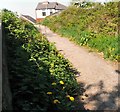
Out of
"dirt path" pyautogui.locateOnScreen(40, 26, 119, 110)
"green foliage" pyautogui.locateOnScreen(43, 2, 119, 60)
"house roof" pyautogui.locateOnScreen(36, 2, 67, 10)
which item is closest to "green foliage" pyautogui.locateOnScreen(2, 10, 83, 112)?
"dirt path" pyautogui.locateOnScreen(40, 26, 119, 110)

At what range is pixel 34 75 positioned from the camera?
245 inches

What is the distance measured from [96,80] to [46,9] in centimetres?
6200

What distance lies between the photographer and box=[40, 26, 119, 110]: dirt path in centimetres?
707

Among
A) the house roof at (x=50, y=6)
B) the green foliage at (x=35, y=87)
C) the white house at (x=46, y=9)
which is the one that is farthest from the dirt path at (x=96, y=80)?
the house roof at (x=50, y=6)

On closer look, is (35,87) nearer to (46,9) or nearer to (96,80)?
(96,80)

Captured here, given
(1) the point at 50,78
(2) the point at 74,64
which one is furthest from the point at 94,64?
(1) the point at 50,78

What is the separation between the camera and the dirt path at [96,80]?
707 cm

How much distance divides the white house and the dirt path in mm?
56360

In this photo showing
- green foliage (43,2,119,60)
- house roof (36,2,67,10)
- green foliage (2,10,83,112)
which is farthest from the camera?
house roof (36,2,67,10)

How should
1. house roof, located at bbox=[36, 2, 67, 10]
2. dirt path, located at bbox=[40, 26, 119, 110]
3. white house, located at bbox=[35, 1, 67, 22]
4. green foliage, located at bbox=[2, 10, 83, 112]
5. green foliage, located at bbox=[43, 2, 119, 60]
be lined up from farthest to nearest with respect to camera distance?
house roof, located at bbox=[36, 2, 67, 10]
white house, located at bbox=[35, 1, 67, 22]
green foliage, located at bbox=[43, 2, 119, 60]
dirt path, located at bbox=[40, 26, 119, 110]
green foliage, located at bbox=[2, 10, 83, 112]

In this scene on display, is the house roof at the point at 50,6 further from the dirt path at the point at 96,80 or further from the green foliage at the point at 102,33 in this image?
the dirt path at the point at 96,80

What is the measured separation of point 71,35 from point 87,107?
13.1 metres

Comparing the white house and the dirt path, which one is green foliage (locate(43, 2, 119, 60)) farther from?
the white house

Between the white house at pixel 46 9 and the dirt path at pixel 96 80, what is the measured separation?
56360 millimetres
